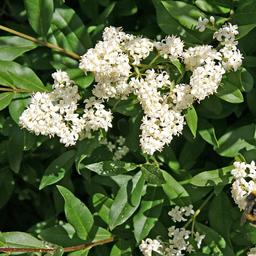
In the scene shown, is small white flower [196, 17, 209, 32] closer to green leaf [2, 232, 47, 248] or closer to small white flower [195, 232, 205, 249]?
small white flower [195, 232, 205, 249]

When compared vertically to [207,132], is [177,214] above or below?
below

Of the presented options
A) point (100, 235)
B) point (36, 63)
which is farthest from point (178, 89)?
point (36, 63)

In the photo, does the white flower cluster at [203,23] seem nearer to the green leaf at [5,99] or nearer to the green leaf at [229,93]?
the green leaf at [229,93]

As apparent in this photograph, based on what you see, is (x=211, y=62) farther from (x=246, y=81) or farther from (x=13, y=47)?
(x=13, y=47)

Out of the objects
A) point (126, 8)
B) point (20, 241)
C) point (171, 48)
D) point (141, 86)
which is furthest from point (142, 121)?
point (126, 8)

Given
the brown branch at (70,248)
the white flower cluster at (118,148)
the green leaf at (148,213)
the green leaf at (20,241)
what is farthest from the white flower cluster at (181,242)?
the green leaf at (20,241)

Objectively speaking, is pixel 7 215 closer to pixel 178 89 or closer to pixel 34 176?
pixel 34 176
